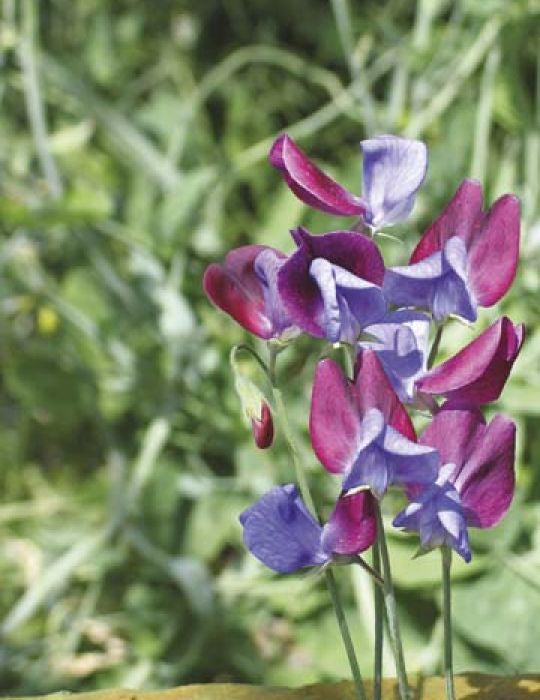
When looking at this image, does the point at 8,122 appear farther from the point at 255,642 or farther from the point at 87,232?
the point at 255,642

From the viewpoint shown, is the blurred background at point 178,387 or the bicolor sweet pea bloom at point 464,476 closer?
the bicolor sweet pea bloom at point 464,476

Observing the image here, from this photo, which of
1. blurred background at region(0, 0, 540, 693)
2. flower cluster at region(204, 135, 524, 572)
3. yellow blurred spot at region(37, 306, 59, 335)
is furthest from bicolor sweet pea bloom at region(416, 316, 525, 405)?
yellow blurred spot at region(37, 306, 59, 335)

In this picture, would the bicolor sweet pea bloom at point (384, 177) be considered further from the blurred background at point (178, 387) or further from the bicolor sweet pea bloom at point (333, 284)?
the blurred background at point (178, 387)

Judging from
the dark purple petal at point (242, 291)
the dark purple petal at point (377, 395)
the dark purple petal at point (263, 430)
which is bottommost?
the dark purple petal at point (263, 430)

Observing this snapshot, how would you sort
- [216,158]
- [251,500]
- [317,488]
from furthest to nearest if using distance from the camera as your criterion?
[216,158] < [251,500] < [317,488]

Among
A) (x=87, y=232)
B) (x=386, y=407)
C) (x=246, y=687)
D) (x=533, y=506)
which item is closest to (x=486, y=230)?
(x=386, y=407)

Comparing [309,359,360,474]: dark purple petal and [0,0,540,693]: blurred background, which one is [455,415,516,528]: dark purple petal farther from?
[0,0,540,693]: blurred background

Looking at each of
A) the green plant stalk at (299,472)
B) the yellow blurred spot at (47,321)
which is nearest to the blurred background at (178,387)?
the yellow blurred spot at (47,321)
